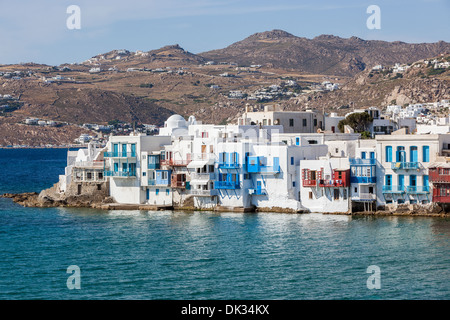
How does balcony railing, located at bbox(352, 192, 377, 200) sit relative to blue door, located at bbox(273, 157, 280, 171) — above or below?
below

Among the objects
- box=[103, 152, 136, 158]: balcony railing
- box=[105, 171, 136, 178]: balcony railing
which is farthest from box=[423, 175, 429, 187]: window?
box=[103, 152, 136, 158]: balcony railing

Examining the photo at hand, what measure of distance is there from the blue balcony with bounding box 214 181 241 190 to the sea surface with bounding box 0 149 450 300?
6.44ft

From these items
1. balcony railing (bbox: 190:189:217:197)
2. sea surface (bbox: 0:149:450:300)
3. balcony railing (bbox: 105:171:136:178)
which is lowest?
sea surface (bbox: 0:149:450:300)

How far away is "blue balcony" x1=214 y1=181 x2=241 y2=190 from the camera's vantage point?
56.2 m

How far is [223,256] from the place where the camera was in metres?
42.3

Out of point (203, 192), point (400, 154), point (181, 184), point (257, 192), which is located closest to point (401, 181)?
point (400, 154)

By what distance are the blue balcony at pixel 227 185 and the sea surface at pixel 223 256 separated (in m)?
1.96

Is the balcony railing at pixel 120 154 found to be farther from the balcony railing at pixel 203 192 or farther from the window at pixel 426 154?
the window at pixel 426 154

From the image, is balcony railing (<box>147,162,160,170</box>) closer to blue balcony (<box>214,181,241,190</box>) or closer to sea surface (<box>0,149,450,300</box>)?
sea surface (<box>0,149,450,300</box>)

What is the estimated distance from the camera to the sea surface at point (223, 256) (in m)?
35.3

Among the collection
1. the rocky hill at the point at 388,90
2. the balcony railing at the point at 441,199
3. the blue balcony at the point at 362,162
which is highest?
the rocky hill at the point at 388,90

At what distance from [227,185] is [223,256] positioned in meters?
14.5

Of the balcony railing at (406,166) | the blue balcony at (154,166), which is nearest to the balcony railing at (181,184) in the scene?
the blue balcony at (154,166)
